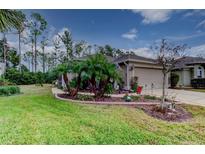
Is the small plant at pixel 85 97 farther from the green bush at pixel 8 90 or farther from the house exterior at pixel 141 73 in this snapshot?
the house exterior at pixel 141 73

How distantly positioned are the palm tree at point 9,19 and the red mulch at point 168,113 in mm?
4720

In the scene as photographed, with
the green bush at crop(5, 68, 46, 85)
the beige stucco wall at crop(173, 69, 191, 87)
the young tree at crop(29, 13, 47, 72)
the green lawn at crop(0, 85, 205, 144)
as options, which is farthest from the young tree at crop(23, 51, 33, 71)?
the beige stucco wall at crop(173, 69, 191, 87)

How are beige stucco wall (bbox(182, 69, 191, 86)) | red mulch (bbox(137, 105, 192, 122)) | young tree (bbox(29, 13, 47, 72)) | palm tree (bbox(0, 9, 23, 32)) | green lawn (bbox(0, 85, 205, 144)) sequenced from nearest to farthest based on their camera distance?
green lawn (bbox(0, 85, 205, 144)) → palm tree (bbox(0, 9, 23, 32)) → red mulch (bbox(137, 105, 192, 122)) → young tree (bbox(29, 13, 47, 72)) → beige stucco wall (bbox(182, 69, 191, 86))

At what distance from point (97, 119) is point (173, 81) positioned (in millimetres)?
10644

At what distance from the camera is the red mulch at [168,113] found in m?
6.19

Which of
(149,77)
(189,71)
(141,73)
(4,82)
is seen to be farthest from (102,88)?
(189,71)

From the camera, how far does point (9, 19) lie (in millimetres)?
5449

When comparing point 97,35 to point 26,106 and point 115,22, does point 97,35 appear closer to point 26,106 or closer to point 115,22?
point 115,22

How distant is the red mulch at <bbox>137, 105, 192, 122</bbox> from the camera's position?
6.19 metres

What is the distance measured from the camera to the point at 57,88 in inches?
479

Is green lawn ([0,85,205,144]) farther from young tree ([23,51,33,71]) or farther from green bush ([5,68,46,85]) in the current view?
young tree ([23,51,33,71])

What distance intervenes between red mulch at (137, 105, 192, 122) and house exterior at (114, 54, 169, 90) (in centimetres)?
466

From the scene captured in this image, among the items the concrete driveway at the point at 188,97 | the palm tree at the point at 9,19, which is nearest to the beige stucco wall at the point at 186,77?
the concrete driveway at the point at 188,97
